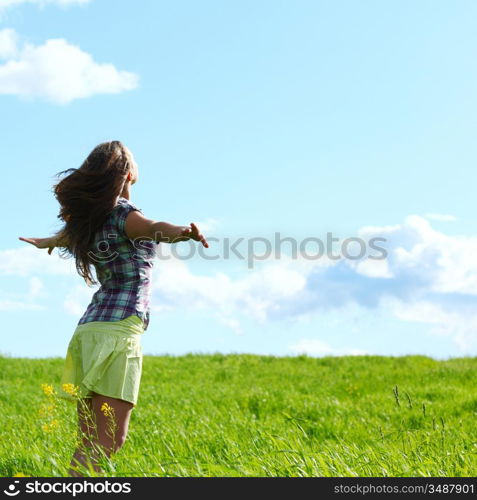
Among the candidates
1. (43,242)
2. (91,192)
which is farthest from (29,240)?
(91,192)

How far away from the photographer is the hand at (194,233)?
4395 millimetres

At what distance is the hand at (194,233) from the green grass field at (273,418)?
141 centimetres

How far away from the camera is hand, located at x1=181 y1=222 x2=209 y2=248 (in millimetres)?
4395

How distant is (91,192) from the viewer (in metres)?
4.96

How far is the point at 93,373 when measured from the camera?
470cm

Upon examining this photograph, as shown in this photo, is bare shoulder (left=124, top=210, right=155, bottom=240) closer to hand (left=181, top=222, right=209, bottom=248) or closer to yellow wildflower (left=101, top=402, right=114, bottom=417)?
hand (left=181, top=222, right=209, bottom=248)

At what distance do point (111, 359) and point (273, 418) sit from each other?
16.3 ft

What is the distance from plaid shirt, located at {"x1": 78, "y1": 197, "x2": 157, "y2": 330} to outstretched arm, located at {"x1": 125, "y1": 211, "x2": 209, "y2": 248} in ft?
0.33

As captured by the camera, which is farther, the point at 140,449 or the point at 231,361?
the point at 231,361

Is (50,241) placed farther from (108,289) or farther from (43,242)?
(108,289)

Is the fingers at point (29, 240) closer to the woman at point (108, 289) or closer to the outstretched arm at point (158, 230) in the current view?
the woman at point (108, 289)
